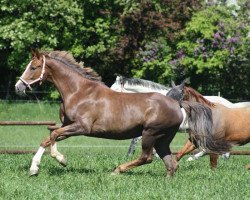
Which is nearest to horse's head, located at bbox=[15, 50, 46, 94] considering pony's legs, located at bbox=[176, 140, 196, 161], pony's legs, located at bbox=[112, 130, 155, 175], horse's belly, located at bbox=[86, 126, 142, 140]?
horse's belly, located at bbox=[86, 126, 142, 140]

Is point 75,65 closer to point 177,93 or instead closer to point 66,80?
point 66,80

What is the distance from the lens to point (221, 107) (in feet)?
44.1

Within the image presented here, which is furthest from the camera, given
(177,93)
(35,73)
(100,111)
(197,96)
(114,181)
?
(177,93)

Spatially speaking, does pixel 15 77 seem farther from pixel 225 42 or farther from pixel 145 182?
pixel 145 182

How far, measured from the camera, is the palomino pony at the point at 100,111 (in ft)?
37.4

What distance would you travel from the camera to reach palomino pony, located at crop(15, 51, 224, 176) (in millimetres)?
11406

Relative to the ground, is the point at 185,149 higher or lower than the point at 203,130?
lower

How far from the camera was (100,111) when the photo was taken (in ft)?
37.6

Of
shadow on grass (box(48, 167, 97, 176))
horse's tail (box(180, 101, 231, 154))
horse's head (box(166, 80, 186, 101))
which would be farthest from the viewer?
horse's head (box(166, 80, 186, 101))

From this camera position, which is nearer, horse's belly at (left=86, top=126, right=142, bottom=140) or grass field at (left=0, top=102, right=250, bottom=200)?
grass field at (left=0, top=102, right=250, bottom=200)

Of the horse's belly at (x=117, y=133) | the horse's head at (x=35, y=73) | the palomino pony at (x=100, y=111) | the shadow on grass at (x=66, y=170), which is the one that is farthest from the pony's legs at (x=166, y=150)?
the horse's head at (x=35, y=73)

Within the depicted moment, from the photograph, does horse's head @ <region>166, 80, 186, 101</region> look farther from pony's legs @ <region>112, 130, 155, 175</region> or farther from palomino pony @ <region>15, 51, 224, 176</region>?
pony's legs @ <region>112, 130, 155, 175</region>

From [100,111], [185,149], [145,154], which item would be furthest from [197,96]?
[100,111]

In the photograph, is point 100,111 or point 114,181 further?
point 100,111
